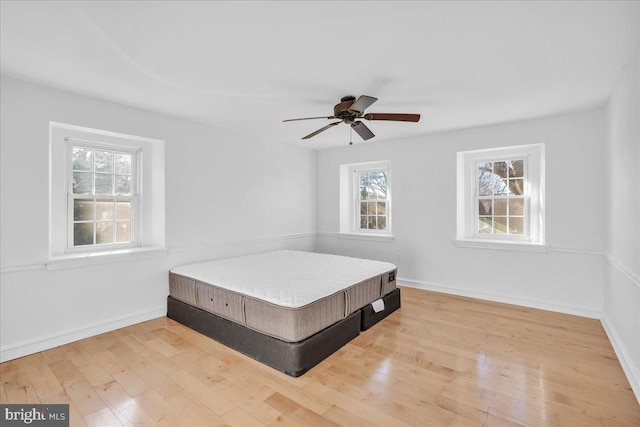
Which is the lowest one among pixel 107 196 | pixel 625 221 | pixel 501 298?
pixel 501 298

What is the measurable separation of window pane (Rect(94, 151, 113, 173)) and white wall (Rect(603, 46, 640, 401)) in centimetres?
453

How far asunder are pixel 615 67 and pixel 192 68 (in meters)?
3.21

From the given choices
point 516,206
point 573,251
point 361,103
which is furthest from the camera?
point 516,206

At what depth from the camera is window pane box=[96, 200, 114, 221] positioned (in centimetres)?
322

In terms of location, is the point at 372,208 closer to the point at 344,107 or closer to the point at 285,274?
the point at 285,274

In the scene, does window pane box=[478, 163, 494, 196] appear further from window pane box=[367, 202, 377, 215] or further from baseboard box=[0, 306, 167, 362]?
baseboard box=[0, 306, 167, 362]

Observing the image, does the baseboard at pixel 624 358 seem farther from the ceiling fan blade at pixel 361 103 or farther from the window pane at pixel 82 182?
the window pane at pixel 82 182

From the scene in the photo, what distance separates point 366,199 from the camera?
539 centimetres

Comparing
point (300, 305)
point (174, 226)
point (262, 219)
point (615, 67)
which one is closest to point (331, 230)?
point (262, 219)

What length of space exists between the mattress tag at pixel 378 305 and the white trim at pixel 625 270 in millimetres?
1947

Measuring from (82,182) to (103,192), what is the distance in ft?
0.67

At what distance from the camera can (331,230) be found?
5.57 meters

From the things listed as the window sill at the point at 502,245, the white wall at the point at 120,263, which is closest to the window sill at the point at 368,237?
the window sill at the point at 502,245

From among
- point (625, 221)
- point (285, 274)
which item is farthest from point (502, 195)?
point (285, 274)
